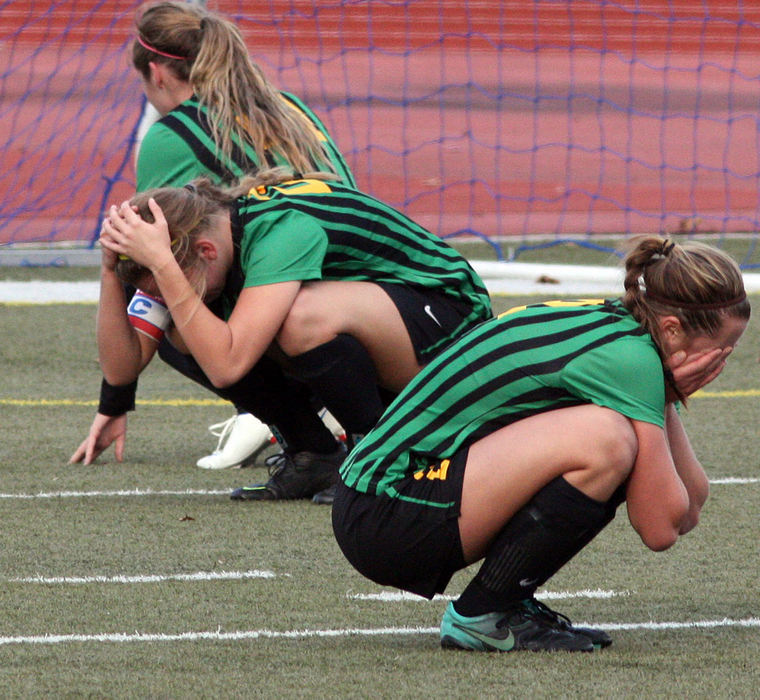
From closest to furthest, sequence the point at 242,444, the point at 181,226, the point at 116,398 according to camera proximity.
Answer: the point at 181,226, the point at 116,398, the point at 242,444

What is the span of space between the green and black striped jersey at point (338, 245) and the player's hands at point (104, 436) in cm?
85

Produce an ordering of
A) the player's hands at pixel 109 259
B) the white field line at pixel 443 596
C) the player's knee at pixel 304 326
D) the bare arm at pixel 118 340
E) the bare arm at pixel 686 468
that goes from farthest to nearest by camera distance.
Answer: the bare arm at pixel 118 340, the player's knee at pixel 304 326, the player's hands at pixel 109 259, the white field line at pixel 443 596, the bare arm at pixel 686 468

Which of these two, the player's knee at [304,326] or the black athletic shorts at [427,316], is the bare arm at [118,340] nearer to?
the player's knee at [304,326]

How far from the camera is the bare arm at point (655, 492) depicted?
105 inches

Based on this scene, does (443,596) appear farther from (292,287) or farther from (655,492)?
(292,287)

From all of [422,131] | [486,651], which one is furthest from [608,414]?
[422,131]

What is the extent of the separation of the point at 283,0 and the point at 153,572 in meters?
8.34

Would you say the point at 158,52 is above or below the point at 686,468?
above

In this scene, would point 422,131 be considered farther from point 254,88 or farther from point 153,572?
point 153,572

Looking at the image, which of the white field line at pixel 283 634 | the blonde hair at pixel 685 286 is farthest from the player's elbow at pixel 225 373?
the blonde hair at pixel 685 286

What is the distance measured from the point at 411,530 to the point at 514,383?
0.33 metres

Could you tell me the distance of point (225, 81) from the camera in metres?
4.16

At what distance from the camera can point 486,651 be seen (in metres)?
2.81

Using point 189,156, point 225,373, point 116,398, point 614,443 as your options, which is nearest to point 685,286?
point 614,443
